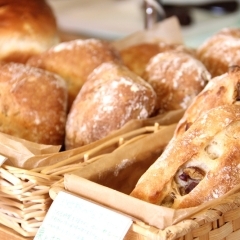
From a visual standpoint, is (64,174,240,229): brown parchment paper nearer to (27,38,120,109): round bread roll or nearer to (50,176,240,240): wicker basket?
(50,176,240,240): wicker basket

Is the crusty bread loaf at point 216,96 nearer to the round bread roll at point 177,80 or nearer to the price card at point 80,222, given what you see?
the round bread roll at point 177,80

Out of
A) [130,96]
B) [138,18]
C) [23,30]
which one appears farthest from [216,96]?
[138,18]

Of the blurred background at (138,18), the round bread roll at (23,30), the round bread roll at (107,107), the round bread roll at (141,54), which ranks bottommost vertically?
the blurred background at (138,18)

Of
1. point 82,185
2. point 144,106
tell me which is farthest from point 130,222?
point 144,106

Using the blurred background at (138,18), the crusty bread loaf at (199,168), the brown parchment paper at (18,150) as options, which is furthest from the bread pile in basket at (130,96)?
the blurred background at (138,18)

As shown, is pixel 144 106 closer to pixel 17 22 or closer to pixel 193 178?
pixel 193 178
